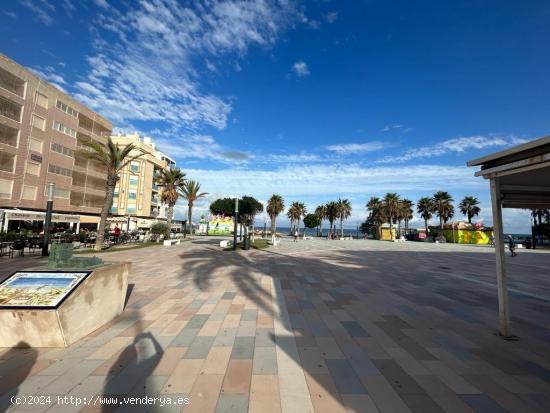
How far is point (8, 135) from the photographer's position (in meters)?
30.9

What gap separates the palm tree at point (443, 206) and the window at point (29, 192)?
67812mm

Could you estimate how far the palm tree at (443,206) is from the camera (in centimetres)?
5666

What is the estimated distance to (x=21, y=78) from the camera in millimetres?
32094

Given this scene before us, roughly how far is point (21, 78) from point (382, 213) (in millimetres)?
63045

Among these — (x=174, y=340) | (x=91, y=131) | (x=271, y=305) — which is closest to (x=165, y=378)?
(x=174, y=340)

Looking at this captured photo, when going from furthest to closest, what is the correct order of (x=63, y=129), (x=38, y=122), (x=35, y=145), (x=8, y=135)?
(x=63, y=129)
(x=38, y=122)
(x=35, y=145)
(x=8, y=135)

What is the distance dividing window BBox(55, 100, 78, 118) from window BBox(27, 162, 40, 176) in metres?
9.10

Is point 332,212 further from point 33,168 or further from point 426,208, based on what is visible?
point 33,168

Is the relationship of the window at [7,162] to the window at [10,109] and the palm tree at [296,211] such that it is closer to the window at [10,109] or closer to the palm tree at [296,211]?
the window at [10,109]

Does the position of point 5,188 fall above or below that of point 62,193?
below

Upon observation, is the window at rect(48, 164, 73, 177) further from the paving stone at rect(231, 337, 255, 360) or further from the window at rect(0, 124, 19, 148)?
the paving stone at rect(231, 337, 255, 360)

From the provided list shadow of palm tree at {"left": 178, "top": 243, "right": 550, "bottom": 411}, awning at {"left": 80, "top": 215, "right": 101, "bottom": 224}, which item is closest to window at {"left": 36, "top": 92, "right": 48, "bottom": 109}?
awning at {"left": 80, "top": 215, "right": 101, "bottom": 224}

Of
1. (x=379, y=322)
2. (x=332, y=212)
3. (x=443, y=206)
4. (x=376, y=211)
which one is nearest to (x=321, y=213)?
(x=332, y=212)

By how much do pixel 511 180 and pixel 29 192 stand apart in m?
44.7
